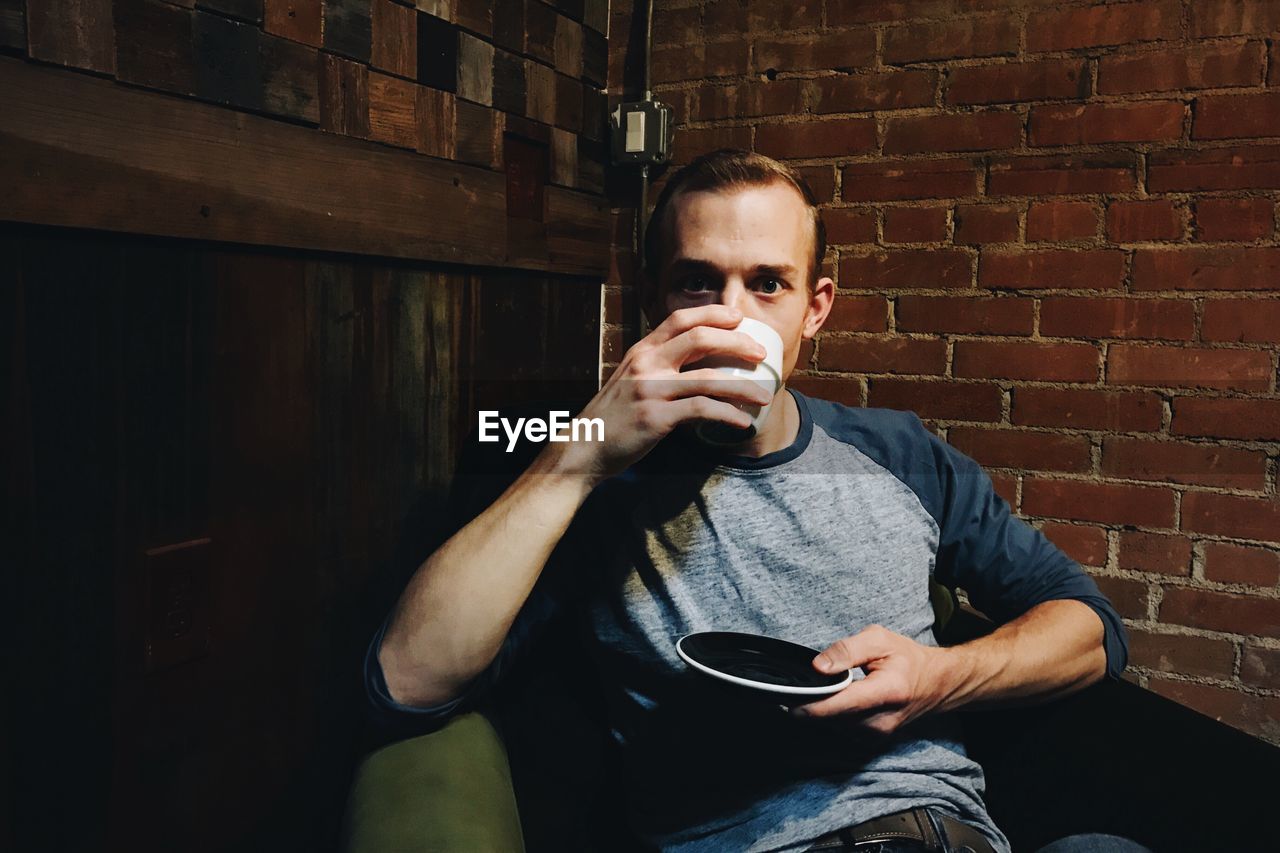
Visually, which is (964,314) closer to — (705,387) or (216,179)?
(705,387)

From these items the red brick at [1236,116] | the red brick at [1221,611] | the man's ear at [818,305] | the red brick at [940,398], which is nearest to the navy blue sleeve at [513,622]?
the man's ear at [818,305]

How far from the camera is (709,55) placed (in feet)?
6.04

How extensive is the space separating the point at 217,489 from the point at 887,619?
969 millimetres

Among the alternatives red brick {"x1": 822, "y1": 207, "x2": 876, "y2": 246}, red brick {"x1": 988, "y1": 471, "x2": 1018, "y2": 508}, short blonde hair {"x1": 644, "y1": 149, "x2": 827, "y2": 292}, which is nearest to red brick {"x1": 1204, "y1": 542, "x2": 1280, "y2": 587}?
red brick {"x1": 988, "y1": 471, "x2": 1018, "y2": 508}

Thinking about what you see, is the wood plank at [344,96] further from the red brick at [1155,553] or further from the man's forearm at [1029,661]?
the red brick at [1155,553]

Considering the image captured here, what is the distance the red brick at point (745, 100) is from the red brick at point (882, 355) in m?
0.54

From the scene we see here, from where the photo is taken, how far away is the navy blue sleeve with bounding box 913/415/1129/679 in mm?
1241

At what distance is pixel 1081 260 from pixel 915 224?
0.33 meters

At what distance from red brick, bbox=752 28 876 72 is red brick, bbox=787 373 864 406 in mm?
683

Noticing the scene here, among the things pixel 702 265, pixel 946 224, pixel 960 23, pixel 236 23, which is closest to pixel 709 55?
pixel 960 23

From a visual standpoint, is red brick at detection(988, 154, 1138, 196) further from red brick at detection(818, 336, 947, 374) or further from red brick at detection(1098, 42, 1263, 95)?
red brick at detection(818, 336, 947, 374)

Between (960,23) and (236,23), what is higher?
(960,23)

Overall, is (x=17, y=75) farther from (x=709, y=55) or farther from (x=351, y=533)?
(x=709, y=55)

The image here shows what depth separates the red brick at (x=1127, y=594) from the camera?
5.37 ft
